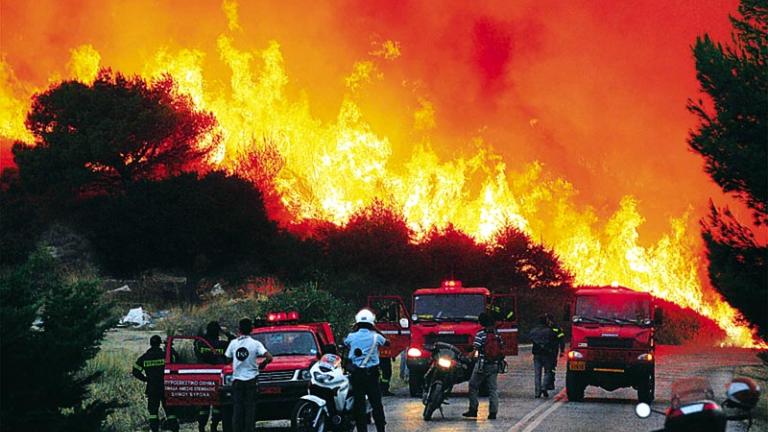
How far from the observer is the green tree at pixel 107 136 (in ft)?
240

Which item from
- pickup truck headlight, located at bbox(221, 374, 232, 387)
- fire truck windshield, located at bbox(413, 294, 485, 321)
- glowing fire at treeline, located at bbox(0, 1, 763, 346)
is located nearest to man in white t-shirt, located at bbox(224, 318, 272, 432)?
pickup truck headlight, located at bbox(221, 374, 232, 387)

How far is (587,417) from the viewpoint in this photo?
81.1 ft

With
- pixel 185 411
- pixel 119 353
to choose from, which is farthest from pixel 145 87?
pixel 185 411

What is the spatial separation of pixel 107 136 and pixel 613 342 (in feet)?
168

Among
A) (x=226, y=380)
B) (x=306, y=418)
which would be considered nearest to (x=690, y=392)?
(x=306, y=418)

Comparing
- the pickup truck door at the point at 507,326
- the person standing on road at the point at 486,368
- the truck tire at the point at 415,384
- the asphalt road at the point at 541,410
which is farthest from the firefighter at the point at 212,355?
the pickup truck door at the point at 507,326

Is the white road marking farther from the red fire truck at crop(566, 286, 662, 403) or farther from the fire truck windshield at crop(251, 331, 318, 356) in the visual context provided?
the fire truck windshield at crop(251, 331, 318, 356)

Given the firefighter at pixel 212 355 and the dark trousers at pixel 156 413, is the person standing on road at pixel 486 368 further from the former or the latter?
the dark trousers at pixel 156 413

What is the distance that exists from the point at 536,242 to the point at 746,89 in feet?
163

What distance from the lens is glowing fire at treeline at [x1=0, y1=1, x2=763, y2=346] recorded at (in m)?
79.1

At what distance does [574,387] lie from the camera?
28766mm

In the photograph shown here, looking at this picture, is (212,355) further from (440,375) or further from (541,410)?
(541,410)

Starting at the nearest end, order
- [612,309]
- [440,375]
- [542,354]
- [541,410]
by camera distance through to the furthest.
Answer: [440,375]
[541,410]
[612,309]
[542,354]

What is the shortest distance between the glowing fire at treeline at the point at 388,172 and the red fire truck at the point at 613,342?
155 ft
